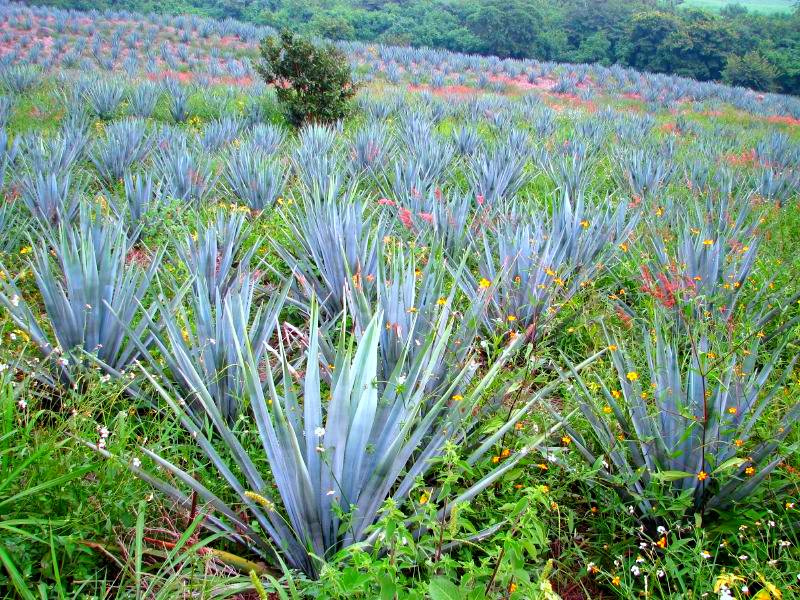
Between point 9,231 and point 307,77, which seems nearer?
point 9,231

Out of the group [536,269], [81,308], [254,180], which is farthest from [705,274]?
[254,180]

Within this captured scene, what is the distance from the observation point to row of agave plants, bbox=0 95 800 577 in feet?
5.46

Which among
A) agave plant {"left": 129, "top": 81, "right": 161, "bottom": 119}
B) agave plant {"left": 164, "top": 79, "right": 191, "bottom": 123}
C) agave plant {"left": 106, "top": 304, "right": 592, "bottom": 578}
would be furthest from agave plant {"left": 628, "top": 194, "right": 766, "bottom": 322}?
agave plant {"left": 129, "top": 81, "right": 161, "bottom": 119}

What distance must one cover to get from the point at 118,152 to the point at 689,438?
5981 millimetres

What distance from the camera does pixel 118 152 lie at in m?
5.83

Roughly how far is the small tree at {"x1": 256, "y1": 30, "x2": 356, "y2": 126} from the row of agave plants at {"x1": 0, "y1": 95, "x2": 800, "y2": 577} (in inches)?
152

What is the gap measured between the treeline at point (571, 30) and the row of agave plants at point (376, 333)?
32.4 meters

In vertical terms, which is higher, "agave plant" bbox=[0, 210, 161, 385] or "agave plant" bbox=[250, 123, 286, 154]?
"agave plant" bbox=[0, 210, 161, 385]

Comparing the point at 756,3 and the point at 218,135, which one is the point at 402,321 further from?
the point at 756,3

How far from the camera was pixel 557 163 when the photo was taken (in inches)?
255

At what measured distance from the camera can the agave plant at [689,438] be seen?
194 centimetres

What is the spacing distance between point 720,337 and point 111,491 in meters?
3.03

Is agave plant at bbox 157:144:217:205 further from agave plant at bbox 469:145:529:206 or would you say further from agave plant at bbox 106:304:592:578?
agave plant at bbox 106:304:592:578

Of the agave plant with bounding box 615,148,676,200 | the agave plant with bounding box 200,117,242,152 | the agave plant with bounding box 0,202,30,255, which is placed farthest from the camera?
the agave plant with bounding box 200,117,242,152
